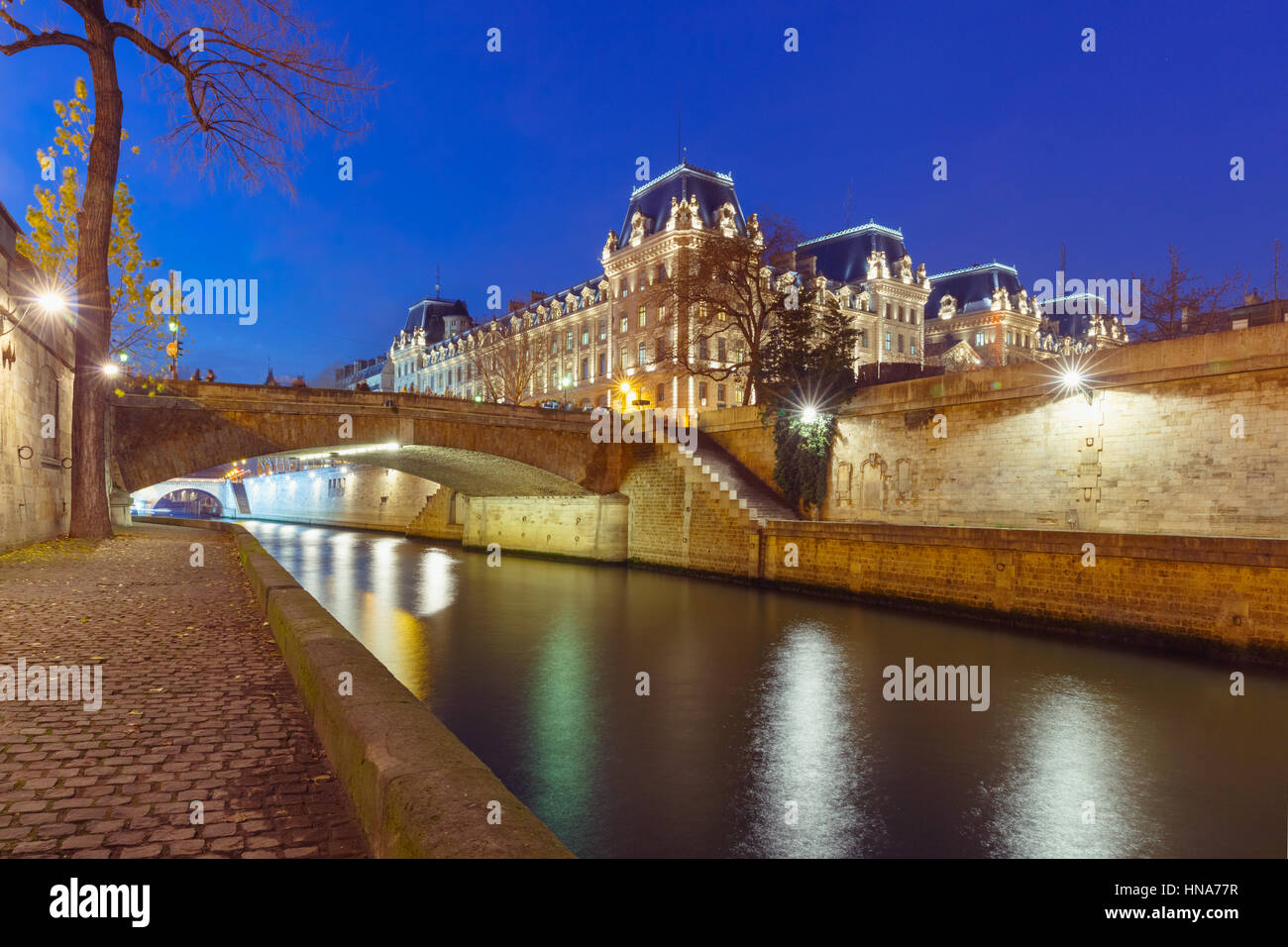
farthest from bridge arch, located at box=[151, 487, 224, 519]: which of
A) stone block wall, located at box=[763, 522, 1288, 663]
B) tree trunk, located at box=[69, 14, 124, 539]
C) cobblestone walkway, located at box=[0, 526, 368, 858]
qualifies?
cobblestone walkway, located at box=[0, 526, 368, 858]

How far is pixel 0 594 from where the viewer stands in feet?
32.9

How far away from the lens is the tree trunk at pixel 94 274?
56.7ft

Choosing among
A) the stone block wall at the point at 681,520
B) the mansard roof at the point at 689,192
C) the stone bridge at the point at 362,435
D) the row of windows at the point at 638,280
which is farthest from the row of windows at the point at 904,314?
the stone block wall at the point at 681,520

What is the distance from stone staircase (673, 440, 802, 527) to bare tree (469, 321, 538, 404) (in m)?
20.5

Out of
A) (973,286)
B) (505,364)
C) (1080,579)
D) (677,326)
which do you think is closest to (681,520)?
(1080,579)

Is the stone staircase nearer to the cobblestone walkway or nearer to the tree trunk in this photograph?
the tree trunk

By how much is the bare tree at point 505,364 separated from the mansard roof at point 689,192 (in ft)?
41.6

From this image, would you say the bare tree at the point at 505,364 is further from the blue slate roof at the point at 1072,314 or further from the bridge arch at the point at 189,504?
the blue slate roof at the point at 1072,314

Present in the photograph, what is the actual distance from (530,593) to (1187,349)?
17.3m

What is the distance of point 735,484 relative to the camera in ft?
90.0

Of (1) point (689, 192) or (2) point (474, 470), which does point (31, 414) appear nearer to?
(2) point (474, 470)

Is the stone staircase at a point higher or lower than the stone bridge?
lower

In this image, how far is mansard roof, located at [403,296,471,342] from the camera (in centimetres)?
9569
